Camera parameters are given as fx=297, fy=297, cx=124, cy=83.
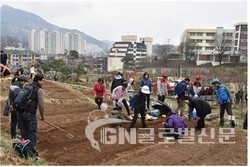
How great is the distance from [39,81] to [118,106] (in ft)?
11.3

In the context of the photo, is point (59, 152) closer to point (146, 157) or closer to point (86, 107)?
point (146, 157)

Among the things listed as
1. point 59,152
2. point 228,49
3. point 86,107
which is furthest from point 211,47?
point 59,152

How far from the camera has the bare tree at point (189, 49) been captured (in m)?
60.1

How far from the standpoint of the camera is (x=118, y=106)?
8141 mm

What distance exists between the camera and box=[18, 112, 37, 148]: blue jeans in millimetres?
4984

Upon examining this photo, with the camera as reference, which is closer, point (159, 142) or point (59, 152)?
point (59, 152)

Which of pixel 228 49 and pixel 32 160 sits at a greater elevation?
pixel 228 49

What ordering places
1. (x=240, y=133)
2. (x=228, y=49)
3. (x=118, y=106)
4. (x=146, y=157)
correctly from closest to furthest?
1. (x=146, y=157)
2. (x=240, y=133)
3. (x=118, y=106)
4. (x=228, y=49)

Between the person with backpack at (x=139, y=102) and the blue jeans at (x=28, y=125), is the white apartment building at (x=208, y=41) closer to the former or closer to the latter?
the person with backpack at (x=139, y=102)

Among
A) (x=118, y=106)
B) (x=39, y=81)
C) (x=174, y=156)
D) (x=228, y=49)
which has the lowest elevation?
(x=174, y=156)

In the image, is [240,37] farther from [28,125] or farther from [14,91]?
[28,125]

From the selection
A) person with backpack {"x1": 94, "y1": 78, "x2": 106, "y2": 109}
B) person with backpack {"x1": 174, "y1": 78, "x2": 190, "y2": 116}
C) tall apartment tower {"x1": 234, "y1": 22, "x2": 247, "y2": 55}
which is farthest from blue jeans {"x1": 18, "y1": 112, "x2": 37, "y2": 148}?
tall apartment tower {"x1": 234, "y1": 22, "x2": 247, "y2": 55}

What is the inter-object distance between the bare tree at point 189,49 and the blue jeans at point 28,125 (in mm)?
55200

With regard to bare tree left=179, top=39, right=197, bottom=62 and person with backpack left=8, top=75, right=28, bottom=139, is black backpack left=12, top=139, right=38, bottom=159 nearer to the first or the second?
person with backpack left=8, top=75, right=28, bottom=139
